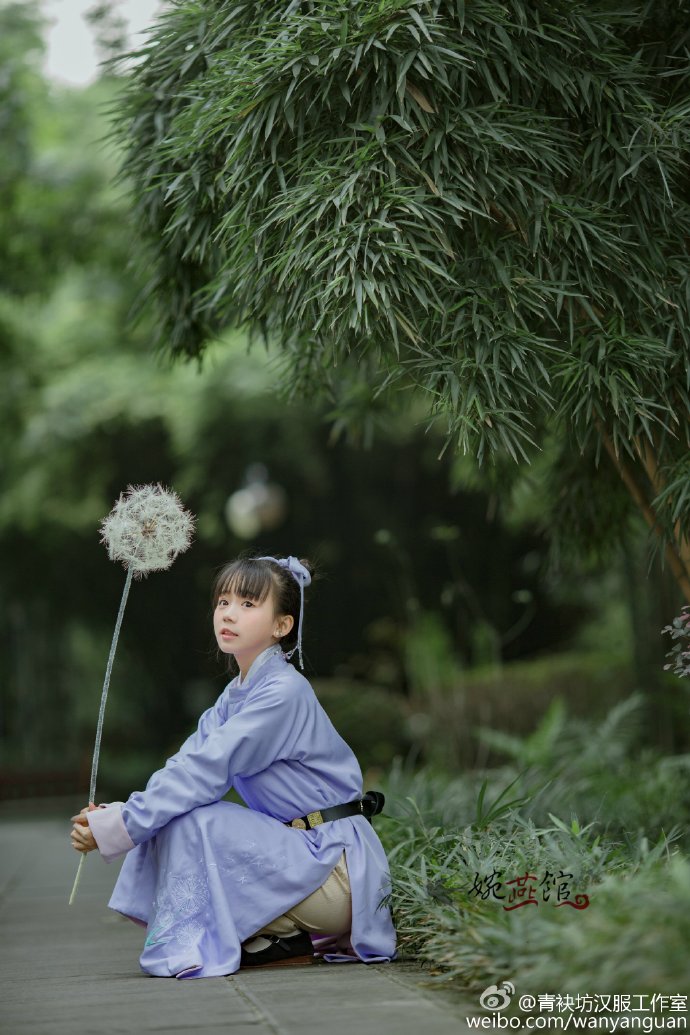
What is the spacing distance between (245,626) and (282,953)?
93 cm

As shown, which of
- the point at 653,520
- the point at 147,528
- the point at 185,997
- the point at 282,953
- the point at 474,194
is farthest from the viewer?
the point at 653,520

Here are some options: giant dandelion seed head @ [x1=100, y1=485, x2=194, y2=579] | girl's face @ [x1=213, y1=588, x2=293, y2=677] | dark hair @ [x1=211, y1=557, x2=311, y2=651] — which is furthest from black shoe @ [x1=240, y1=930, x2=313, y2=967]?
giant dandelion seed head @ [x1=100, y1=485, x2=194, y2=579]

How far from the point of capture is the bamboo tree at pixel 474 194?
3.46 m

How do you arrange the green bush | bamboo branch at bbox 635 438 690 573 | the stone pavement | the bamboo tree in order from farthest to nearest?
1. bamboo branch at bbox 635 438 690 573
2. the bamboo tree
3. the stone pavement
4. the green bush

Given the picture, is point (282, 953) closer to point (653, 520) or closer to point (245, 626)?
point (245, 626)

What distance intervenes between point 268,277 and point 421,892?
6.60 feet

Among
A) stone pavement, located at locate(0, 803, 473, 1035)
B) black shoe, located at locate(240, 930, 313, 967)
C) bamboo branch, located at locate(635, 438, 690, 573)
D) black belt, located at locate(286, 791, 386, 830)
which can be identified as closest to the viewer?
stone pavement, located at locate(0, 803, 473, 1035)

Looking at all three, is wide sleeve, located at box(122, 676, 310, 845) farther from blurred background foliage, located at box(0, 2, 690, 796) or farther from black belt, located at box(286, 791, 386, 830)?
blurred background foliage, located at box(0, 2, 690, 796)

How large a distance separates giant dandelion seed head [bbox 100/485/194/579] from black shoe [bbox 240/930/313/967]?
113 cm

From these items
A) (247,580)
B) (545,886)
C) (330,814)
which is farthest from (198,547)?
(545,886)

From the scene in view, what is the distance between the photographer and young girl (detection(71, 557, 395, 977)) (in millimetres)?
3102

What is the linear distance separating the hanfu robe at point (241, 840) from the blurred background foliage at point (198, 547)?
3.68m

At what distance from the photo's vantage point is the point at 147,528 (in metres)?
3.42

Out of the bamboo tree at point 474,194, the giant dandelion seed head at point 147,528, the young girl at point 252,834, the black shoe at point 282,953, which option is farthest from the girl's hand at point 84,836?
the bamboo tree at point 474,194
